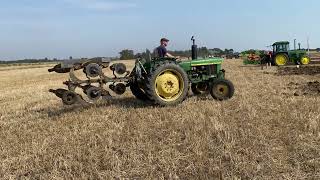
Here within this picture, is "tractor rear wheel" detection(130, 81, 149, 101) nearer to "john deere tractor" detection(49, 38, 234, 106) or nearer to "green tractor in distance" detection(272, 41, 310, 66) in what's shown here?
"john deere tractor" detection(49, 38, 234, 106)

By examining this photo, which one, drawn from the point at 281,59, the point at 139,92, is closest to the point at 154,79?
the point at 139,92

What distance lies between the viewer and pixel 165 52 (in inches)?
441

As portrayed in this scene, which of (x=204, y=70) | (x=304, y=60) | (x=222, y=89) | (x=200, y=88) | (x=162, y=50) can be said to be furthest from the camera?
(x=304, y=60)

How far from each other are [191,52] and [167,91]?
176 centimetres

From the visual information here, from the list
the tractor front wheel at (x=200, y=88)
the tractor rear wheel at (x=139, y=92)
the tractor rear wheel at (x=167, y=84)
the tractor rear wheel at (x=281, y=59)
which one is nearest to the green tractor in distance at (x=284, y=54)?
the tractor rear wheel at (x=281, y=59)

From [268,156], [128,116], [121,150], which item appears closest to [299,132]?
[268,156]

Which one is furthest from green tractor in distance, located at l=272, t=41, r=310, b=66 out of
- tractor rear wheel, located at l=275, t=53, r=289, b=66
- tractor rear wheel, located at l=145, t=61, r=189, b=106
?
tractor rear wheel, located at l=145, t=61, r=189, b=106

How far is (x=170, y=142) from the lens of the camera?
6.98m

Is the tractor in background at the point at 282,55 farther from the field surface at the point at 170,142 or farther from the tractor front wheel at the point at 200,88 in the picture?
the field surface at the point at 170,142

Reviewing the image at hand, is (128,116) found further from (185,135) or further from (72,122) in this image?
(185,135)

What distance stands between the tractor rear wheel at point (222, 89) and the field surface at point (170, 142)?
30.0 inches

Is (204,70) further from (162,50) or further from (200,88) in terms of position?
(162,50)

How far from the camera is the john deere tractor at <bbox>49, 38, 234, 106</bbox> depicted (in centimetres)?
1020

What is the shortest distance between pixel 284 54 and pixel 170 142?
1055 inches
